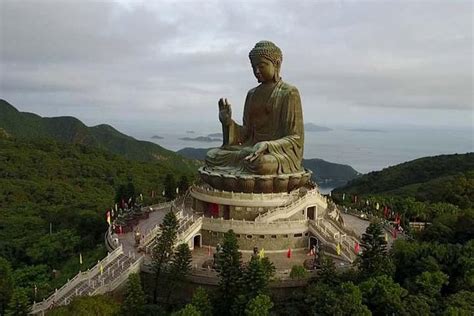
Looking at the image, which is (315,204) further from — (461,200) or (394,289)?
(461,200)

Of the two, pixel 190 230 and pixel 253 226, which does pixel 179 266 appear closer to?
pixel 190 230

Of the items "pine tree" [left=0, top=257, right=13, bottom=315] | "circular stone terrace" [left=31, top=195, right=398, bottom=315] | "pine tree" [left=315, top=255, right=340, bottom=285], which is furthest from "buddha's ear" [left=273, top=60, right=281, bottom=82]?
"pine tree" [left=0, top=257, right=13, bottom=315]

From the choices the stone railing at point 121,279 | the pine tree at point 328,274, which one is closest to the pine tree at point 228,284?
the pine tree at point 328,274

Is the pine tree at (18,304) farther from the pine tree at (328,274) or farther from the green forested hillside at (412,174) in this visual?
the green forested hillside at (412,174)

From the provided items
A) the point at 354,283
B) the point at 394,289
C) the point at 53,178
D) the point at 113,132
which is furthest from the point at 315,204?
the point at 113,132

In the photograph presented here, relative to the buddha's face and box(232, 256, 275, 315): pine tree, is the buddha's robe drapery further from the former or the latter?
box(232, 256, 275, 315): pine tree
